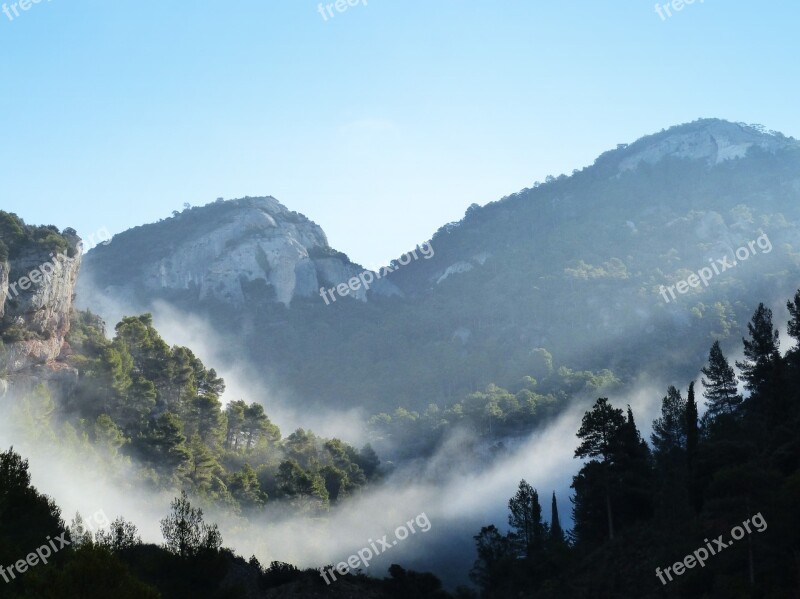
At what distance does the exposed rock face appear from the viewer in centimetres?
7456

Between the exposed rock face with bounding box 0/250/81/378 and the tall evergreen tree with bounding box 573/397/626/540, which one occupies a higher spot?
the exposed rock face with bounding box 0/250/81/378

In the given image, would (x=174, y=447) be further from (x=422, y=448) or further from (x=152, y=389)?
(x=422, y=448)

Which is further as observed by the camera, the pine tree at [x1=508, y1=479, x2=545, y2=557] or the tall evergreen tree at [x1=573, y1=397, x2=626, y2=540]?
the pine tree at [x1=508, y1=479, x2=545, y2=557]

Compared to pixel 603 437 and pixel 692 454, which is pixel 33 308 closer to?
pixel 603 437

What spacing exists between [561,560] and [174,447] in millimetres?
48091

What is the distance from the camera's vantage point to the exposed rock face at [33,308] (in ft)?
245

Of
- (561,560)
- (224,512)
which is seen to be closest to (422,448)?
(224,512)

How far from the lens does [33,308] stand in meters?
77.9

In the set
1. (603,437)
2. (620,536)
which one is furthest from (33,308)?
(620,536)
